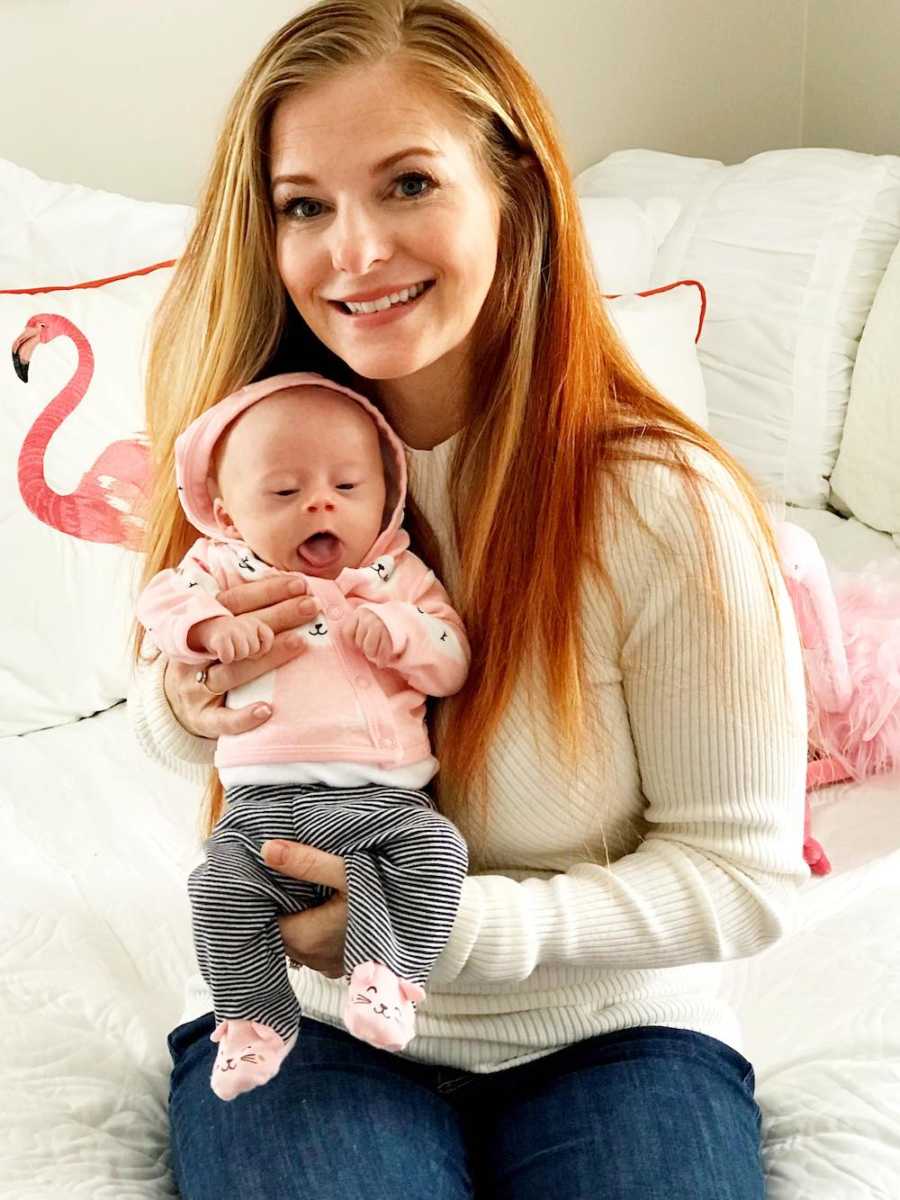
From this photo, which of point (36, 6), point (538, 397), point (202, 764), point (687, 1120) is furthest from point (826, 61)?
point (687, 1120)

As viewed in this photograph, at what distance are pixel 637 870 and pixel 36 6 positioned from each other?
1.55 metres

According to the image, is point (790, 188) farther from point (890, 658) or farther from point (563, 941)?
point (563, 941)

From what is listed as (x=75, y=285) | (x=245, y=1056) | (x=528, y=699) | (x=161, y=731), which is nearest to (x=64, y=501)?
(x=75, y=285)

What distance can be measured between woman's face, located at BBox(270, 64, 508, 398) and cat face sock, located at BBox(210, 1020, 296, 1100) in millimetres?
479

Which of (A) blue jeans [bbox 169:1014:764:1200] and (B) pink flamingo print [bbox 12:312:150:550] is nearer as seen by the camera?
(A) blue jeans [bbox 169:1014:764:1200]

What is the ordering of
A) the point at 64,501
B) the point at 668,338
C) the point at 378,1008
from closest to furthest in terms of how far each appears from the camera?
the point at 378,1008, the point at 64,501, the point at 668,338

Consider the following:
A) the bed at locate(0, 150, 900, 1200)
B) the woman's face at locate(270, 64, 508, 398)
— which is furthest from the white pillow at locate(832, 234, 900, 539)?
the woman's face at locate(270, 64, 508, 398)

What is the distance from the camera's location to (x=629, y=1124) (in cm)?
99

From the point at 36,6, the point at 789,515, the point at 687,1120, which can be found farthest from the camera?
the point at 789,515

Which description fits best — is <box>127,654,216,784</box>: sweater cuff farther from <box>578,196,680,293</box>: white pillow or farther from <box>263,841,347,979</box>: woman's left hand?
<box>578,196,680,293</box>: white pillow

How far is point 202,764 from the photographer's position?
1.22 metres

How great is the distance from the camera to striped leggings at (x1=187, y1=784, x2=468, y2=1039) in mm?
923

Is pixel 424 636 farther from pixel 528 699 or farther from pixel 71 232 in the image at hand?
pixel 71 232

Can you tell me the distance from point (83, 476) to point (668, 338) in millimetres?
804
